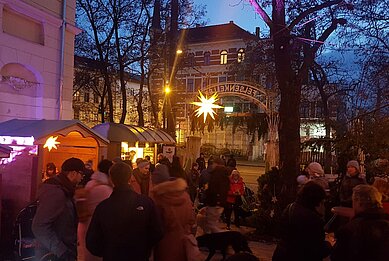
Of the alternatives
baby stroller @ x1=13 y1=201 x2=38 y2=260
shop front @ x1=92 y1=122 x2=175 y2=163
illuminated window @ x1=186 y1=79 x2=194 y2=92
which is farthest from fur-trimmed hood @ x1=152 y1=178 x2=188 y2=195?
illuminated window @ x1=186 y1=79 x2=194 y2=92

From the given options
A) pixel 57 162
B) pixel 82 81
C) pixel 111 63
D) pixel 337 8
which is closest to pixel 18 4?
pixel 57 162

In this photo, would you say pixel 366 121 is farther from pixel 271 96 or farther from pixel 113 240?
pixel 113 240

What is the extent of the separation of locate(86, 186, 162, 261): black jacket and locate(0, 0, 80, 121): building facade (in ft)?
30.5

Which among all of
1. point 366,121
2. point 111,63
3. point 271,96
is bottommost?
point 366,121

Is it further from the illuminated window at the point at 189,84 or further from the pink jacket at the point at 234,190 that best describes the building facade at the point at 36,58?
the illuminated window at the point at 189,84

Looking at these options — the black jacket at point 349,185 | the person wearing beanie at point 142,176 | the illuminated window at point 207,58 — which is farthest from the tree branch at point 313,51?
the illuminated window at point 207,58

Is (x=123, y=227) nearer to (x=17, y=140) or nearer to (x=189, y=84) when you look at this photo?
(x=17, y=140)

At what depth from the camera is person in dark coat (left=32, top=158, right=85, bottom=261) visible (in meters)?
4.39

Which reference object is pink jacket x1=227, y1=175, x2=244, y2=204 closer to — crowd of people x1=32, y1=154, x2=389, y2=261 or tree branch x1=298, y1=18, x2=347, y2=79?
tree branch x1=298, y1=18, x2=347, y2=79

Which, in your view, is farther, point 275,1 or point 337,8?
point 337,8

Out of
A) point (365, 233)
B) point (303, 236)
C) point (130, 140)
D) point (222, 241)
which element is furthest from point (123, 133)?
point (365, 233)

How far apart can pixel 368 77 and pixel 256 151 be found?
117 feet

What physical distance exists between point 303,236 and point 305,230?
0.23ft

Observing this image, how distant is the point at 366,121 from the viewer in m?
12.5
